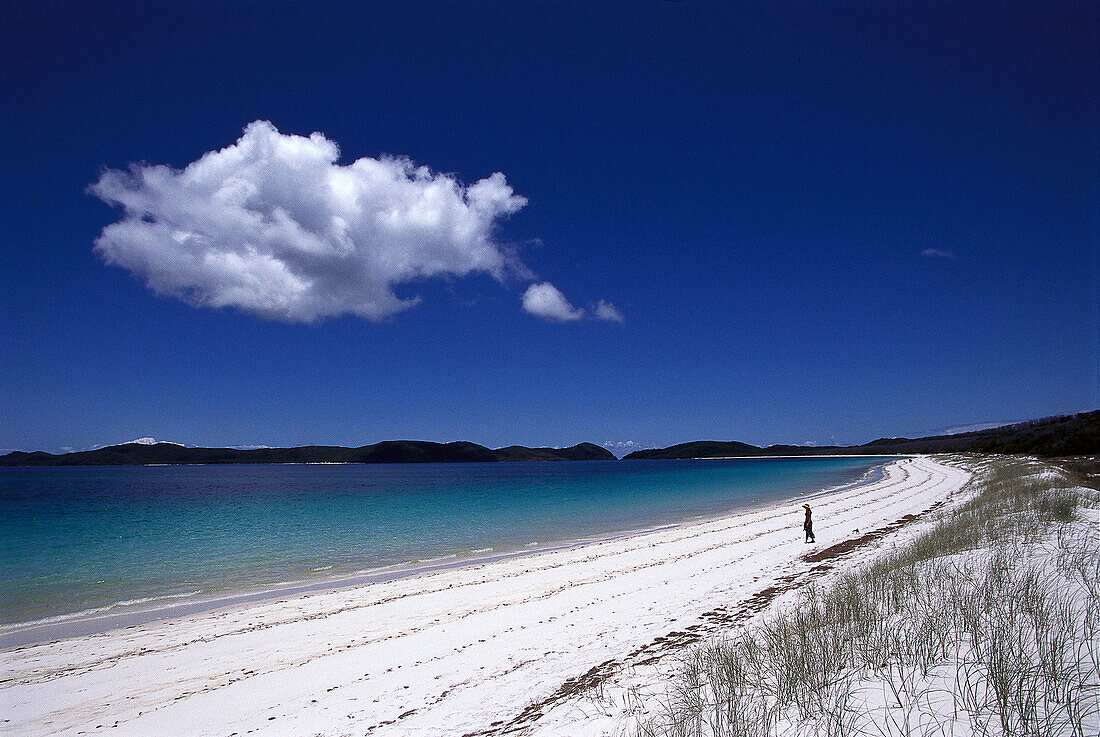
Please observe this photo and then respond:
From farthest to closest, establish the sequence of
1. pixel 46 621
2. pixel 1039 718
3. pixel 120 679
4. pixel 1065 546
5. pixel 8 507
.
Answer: pixel 8 507 < pixel 46 621 < pixel 1065 546 < pixel 120 679 < pixel 1039 718

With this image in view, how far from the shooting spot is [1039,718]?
3.58m

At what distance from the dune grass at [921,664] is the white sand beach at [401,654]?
4.54 feet

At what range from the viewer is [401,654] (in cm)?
851

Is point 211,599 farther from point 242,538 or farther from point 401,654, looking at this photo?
point 242,538

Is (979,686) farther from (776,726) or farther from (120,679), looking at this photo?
(120,679)

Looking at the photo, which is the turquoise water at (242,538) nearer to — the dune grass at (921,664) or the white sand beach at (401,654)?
the white sand beach at (401,654)

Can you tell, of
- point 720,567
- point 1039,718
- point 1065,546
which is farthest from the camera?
point 720,567

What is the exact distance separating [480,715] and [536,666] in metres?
A: 1.66

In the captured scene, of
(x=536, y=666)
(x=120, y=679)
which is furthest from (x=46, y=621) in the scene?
(x=536, y=666)

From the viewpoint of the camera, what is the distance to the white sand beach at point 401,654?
6367 mm

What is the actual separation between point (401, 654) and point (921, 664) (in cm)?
732

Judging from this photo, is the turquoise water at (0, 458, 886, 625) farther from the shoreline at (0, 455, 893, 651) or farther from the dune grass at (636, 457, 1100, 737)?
the dune grass at (636, 457, 1100, 737)

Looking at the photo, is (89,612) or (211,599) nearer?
(89,612)

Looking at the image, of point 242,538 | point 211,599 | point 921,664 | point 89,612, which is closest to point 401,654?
point 921,664
